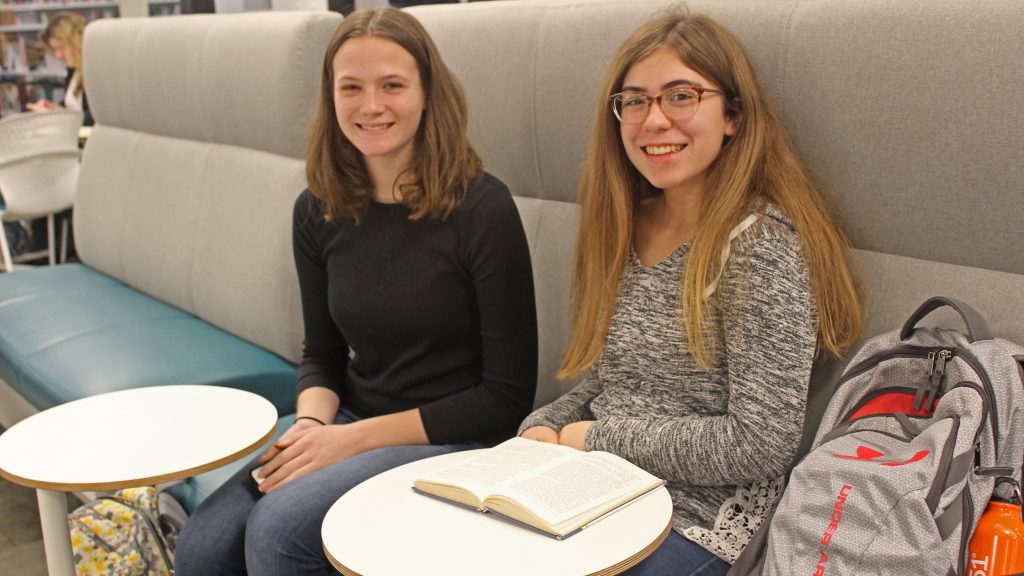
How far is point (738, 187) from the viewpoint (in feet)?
5.04

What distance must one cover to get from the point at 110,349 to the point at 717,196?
201 cm

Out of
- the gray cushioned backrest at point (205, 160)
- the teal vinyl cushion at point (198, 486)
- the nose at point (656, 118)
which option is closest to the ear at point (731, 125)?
the nose at point (656, 118)

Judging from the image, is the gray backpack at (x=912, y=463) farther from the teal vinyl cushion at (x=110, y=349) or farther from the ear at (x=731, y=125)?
the teal vinyl cushion at (x=110, y=349)

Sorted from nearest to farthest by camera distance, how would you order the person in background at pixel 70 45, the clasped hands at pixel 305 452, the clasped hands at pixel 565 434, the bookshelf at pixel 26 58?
the clasped hands at pixel 565 434 < the clasped hands at pixel 305 452 < the person in background at pixel 70 45 < the bookshelf at pixel 26 58

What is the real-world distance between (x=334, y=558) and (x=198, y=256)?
2.09 metres

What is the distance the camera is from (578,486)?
1373 mm

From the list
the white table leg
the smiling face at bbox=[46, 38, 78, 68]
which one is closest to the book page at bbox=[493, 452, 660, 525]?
the white table leg

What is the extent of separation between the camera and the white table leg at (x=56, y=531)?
69.6 inches

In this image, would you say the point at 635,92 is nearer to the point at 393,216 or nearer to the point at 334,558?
the point at 393,216

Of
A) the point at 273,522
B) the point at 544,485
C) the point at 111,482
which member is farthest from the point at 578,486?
the point at 111,482

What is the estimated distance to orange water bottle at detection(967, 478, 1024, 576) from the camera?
1.16m

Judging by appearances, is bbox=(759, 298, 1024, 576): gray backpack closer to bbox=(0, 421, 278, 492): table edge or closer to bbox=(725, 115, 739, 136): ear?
bbox=(725, 115, 739, 136): ear

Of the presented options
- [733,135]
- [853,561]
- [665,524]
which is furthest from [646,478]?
[733,135]

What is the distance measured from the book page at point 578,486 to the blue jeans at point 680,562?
0.44 feet
